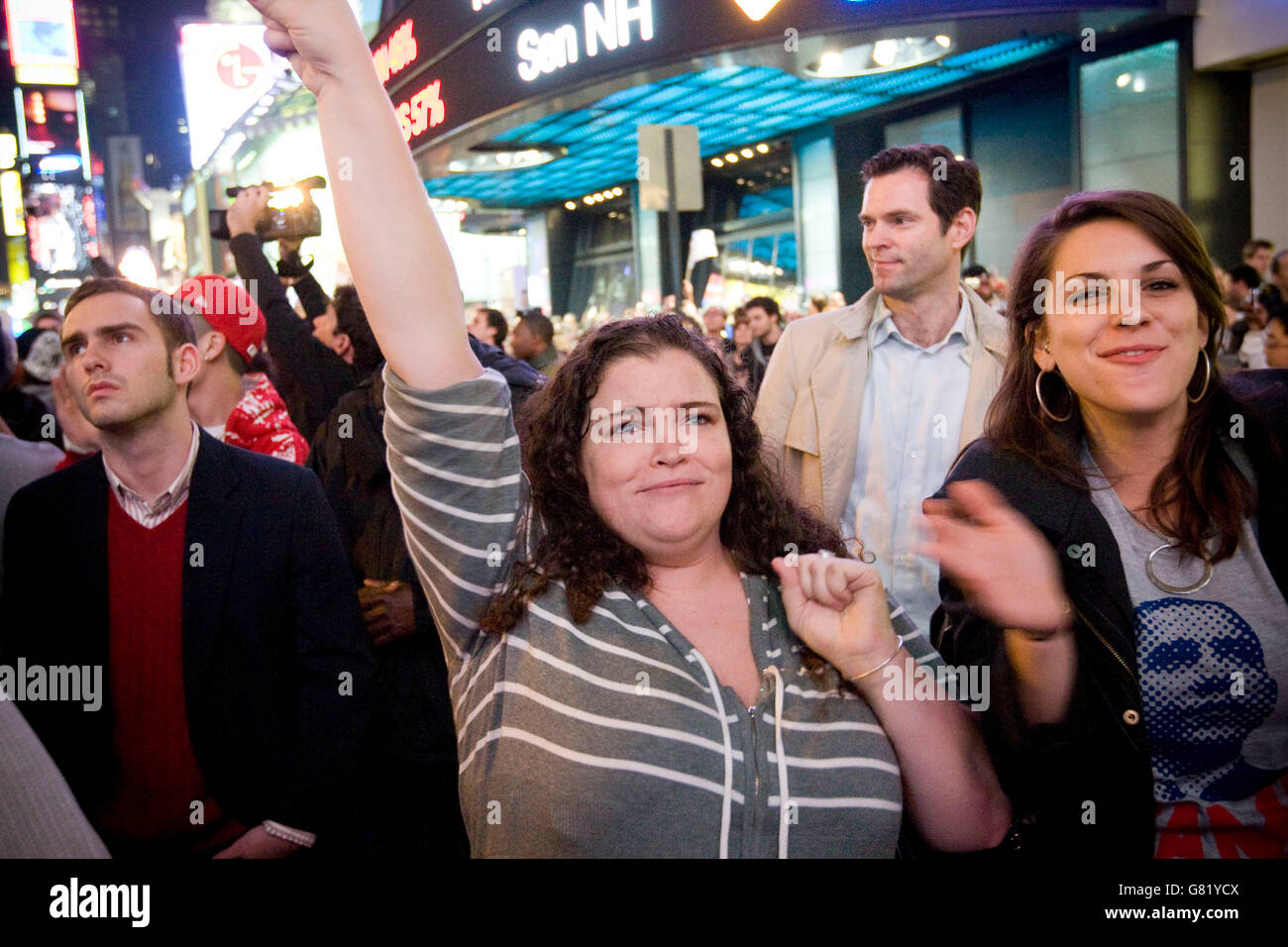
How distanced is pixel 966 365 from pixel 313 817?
2.54m

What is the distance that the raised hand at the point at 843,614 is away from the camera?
1760 millimetres

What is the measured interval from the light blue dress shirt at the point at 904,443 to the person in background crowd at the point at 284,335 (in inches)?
82.1

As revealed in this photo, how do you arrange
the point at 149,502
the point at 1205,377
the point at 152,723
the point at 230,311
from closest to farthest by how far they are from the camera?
the point at 1205,377
the point at 152,723
the point at 149,502
the point at 230,311

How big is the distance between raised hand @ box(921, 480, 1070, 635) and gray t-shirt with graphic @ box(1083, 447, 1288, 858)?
39 centimetres

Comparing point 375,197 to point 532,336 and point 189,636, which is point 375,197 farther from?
point 532,336

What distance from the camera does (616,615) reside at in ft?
5.74

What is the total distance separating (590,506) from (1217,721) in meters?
1.20

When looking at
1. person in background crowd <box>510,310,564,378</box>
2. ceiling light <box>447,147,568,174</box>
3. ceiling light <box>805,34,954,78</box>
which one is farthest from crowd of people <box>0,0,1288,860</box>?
ceiling light <box>447,147,568,174</box>

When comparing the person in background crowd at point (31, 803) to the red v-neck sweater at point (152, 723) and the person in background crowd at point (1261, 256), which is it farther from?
the person in background crowd at point (1261, 256)

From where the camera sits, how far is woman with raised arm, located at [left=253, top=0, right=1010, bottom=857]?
63.1 inches

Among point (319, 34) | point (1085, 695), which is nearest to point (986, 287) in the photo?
point (1085, 695)

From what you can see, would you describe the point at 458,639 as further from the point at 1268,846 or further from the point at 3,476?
the point at 3,476

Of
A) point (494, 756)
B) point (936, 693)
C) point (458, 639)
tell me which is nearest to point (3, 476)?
point (458, 639)

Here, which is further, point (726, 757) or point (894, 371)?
point (894, 371)
